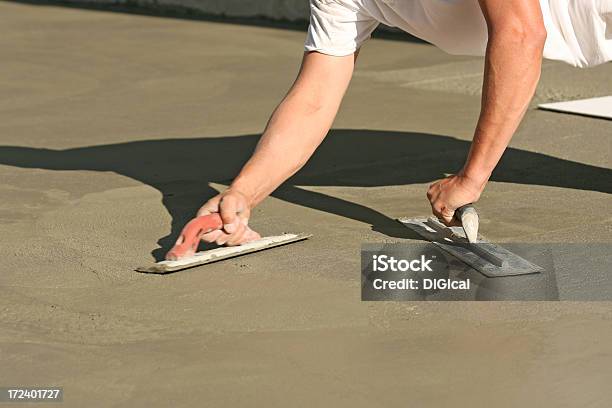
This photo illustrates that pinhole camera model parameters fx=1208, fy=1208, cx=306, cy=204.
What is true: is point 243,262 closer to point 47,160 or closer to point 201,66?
point 47,160

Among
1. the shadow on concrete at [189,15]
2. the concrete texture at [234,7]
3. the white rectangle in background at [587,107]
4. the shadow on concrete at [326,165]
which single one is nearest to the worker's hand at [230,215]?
the shadow on concrete at [326,165]

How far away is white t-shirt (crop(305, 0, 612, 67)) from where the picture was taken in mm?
3451

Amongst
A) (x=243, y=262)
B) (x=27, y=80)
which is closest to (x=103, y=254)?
(x=243, y=262)

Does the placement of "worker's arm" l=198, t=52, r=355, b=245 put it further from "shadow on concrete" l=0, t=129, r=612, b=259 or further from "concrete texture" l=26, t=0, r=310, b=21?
"concrete texture" l=26, t=0, r=310, b=21

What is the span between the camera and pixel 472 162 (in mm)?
3170

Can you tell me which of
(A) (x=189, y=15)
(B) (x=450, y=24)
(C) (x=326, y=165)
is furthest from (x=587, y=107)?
(A) (x=189, y=15)

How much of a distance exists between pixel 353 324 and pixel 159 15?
7.16 metres

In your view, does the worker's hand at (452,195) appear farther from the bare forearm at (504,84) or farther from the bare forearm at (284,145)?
the bare forearm at (284,145)

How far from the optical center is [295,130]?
3.54 metres

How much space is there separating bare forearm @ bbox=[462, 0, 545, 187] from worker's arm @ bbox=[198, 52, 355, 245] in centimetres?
55

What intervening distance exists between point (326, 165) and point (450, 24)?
117cm

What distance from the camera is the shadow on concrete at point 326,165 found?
4.03m

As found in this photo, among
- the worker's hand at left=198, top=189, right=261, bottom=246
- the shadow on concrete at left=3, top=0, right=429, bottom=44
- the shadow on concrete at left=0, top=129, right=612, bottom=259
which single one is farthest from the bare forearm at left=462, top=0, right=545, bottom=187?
the shadow on concrete at left=3, top=0, right=429, bottom=44

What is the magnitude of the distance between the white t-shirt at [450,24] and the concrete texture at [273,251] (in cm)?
53
